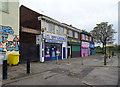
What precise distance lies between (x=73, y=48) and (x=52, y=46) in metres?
7.29

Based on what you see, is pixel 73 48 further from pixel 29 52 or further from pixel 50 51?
pixel 29 52

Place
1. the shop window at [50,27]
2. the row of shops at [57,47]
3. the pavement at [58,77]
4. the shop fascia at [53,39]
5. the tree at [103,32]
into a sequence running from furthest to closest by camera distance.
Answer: the tree at [103,32]
the shop window at [50,27]
the shop fascia at [53,39]
the row of shops at [57,47]
the pavement at [58,77]

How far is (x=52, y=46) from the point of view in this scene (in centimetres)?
1561

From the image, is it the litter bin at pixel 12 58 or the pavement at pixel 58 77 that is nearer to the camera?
the pavement at pixel 58 77

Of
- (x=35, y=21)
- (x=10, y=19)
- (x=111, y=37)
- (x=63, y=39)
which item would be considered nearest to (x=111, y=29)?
(x=111, y=37)

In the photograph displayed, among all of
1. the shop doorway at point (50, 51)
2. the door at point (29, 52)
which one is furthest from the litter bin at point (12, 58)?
the shop doorway at point (50, 51)

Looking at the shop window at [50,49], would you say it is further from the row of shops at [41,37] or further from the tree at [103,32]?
the tree at [103,32]

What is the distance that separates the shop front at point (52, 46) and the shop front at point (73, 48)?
1902 millimetres

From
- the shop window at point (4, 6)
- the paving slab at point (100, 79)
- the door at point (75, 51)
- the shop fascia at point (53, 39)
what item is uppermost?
the shop window at point (4, 6)

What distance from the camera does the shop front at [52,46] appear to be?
13914 millimetres

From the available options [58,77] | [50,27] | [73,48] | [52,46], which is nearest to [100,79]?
[58,77]

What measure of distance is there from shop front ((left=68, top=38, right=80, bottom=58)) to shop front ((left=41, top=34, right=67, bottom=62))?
1.90 meters

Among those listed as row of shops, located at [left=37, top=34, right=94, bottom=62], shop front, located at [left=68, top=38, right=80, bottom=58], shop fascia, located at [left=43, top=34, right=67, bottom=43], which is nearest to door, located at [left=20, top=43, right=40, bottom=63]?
row of shops, located at [left=37, top=34, right=94, bottom=62]

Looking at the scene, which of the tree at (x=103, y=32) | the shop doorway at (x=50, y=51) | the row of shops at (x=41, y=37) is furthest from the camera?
the tree at (x=103, y=32)
